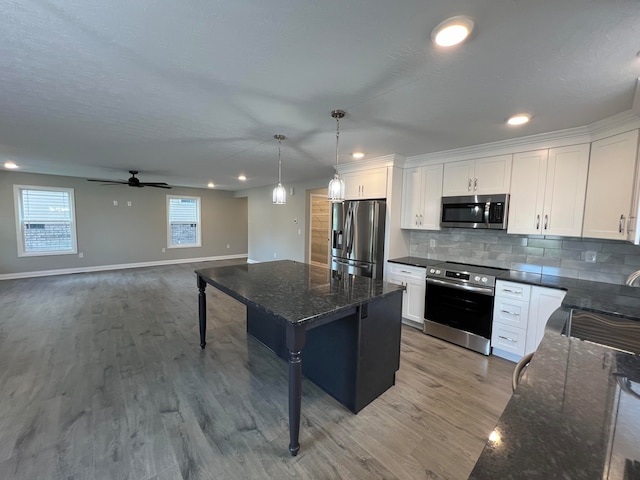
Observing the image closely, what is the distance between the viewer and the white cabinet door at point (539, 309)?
8.11 feet

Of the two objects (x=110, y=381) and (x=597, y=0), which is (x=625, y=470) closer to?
(x=597, y=0)

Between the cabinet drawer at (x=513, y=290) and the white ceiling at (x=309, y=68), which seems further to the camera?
the cabinet drawer at (x=513, y=290)

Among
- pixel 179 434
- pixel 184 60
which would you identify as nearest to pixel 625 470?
pixel 179 434

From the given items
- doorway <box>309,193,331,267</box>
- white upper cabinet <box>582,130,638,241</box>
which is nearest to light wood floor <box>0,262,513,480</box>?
white upper cabinet <box>582,130,638,241</box>

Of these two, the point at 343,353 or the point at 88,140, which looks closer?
the point at 343,353

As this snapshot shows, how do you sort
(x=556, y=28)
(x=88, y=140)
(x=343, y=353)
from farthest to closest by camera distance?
(x=88, y=140), (x=343, y=353), (x=556, y=28)

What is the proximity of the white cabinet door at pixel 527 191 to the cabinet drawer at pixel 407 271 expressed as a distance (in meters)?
1.03

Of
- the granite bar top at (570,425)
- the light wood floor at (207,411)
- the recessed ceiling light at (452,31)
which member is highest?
the recessed ceiling light at (452,31)

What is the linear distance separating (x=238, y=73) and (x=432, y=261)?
10.4 feet

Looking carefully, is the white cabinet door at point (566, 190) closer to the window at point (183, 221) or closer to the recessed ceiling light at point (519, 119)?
the recessed ceiling light at point (519, 119)

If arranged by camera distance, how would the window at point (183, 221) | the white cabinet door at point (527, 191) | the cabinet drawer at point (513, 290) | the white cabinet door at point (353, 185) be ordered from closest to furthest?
the cabinet drawer at point (513, 290) → the white cabinet door at point (527, 191) → the white cabinet door at point (353, 185) → the window at point (183, 221)

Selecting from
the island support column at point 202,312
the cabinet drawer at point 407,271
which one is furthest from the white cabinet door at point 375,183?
the island support column at point 202,312

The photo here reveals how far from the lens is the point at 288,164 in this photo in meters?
4.35

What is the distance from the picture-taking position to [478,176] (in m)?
3.14
